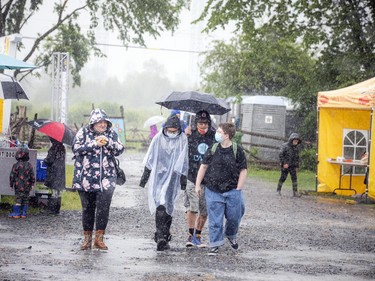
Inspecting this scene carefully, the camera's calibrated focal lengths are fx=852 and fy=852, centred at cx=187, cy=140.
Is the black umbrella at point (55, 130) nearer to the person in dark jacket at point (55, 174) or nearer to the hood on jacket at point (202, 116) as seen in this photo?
the person in dark jacket at point (55, 174)

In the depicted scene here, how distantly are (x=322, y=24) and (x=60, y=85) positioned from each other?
10.9 metres

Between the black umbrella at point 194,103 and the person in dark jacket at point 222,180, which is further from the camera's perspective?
the black umbrella at point 194,103

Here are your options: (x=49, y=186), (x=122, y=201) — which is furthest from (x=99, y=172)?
(x=122, y=201)

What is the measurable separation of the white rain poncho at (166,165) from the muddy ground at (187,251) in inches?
26.7

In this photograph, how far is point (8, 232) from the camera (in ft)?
39.4

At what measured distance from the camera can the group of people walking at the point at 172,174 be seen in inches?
420

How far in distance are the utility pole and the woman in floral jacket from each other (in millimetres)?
11054

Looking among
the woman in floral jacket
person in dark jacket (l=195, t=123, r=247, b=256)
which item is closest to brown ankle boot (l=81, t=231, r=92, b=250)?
the woman in floral jacket

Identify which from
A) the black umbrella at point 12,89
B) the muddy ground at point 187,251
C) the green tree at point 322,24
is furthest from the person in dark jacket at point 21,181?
the green tree at point 322,24

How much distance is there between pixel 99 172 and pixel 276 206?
805 centimetres

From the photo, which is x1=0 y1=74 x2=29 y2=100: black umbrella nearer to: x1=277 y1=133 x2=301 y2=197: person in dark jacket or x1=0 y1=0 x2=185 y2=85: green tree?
x1=277 y1=133 x2=301 y2=197: person in dark jacket

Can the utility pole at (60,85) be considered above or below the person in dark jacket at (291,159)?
above

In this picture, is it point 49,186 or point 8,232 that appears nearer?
point 8,232

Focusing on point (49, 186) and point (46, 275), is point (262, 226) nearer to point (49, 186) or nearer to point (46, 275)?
point (49, 186)
